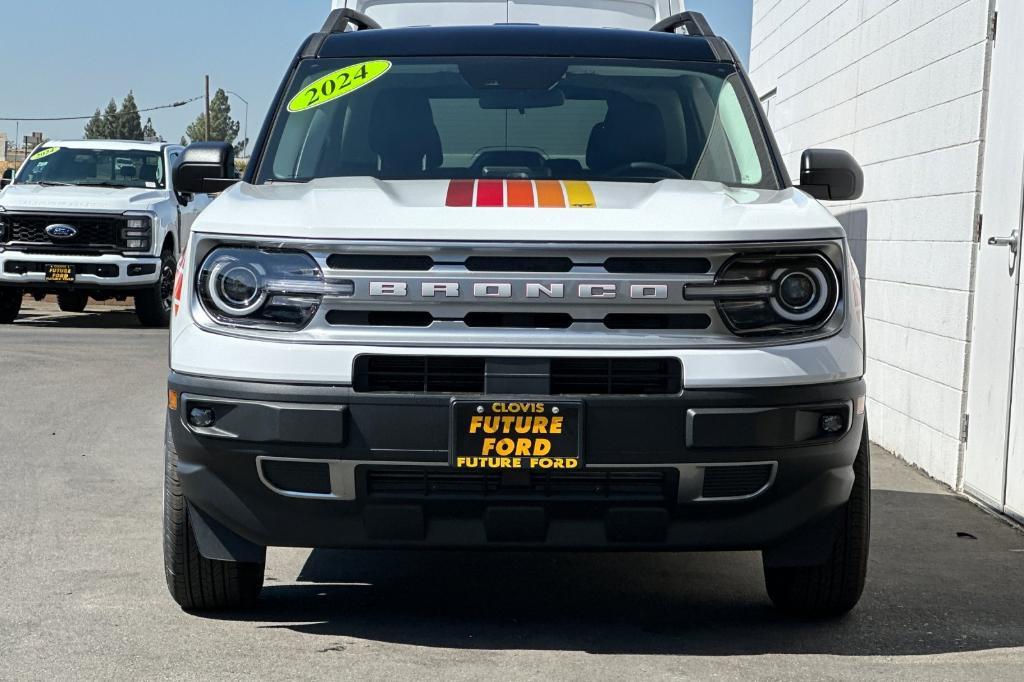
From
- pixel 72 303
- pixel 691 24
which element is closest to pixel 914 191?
pixel 691 24

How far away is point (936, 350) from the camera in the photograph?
299 inches

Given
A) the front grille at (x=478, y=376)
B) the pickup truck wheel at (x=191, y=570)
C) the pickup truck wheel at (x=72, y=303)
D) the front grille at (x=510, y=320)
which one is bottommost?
the pickup truck wheel at (x=72, y=303)

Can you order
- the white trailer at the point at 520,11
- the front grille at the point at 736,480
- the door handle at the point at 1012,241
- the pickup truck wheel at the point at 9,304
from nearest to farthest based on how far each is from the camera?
the front grille at the point at 736,480, the door handle at the point at 1012,241, the white trailer at the point at 520,11, the pickup truck wheel at the point at 9,304

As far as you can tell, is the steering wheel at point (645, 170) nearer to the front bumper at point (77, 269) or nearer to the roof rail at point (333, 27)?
the roof rail at point (333, 27)

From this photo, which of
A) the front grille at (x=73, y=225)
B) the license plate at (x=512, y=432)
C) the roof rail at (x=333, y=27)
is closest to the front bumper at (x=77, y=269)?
the front grille at (x=73, y=225)

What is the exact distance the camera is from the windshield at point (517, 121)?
17.0 ft

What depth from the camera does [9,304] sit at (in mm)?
16844

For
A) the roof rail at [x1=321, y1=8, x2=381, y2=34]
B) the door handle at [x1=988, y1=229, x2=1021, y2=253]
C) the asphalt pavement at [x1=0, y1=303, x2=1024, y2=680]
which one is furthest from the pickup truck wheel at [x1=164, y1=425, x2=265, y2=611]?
the door handle at [x1=988, y1=229, x2=1021, y2=253]

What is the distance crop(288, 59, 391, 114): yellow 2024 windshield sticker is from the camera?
537cm

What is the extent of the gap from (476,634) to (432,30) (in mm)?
2336

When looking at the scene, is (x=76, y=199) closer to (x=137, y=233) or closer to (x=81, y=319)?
(x=137, y=233)

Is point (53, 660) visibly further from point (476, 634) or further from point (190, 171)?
point (190, 171)

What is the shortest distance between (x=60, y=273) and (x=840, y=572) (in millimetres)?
12881

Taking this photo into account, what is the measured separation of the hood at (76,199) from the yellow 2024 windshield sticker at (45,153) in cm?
65
